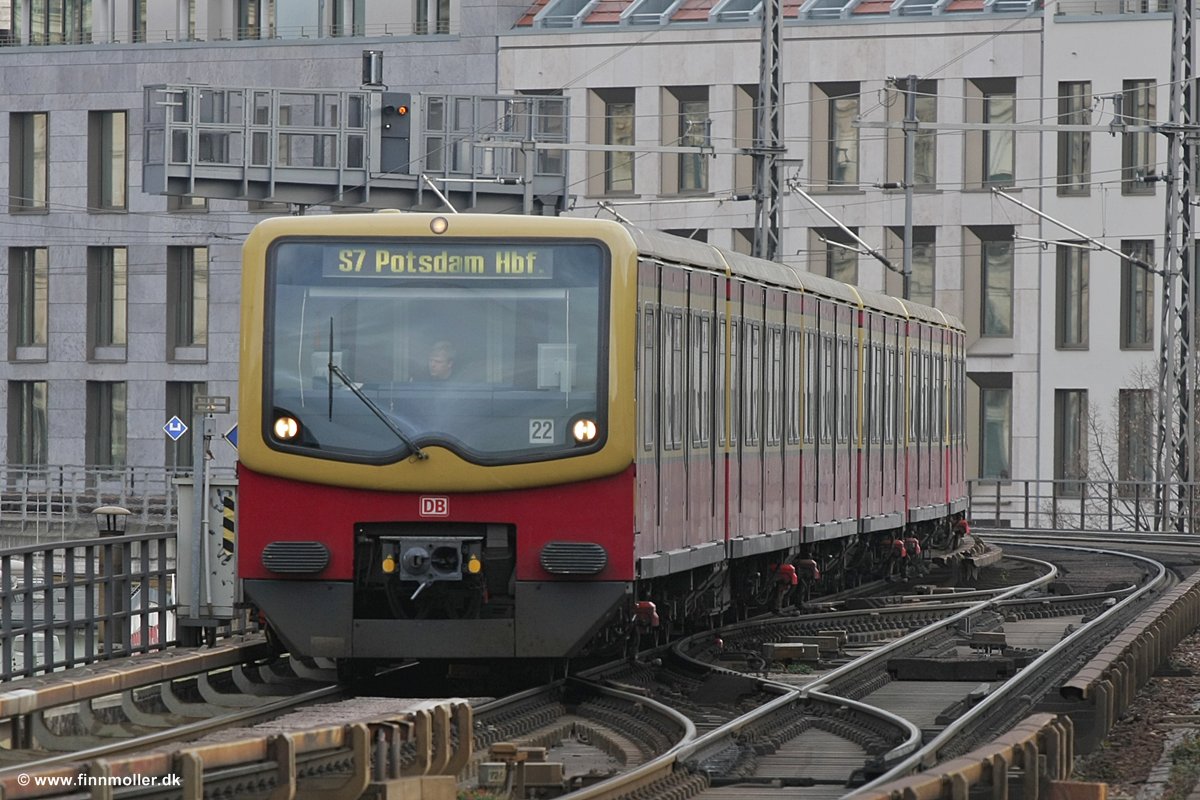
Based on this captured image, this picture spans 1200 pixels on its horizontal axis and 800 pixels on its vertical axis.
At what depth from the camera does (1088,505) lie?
180ft

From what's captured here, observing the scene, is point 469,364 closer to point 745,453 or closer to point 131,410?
point 745,453

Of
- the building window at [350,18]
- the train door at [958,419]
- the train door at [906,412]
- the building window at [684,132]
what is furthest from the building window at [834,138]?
the train door at [906,412]

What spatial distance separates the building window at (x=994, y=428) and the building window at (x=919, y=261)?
2498mm

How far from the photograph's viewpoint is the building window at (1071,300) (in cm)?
5897

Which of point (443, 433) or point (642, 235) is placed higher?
point (642, 235)

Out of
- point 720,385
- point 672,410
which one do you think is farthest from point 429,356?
point 720,385

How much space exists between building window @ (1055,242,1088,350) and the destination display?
44.3 m

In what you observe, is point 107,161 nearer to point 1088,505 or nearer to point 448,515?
point 1088,505

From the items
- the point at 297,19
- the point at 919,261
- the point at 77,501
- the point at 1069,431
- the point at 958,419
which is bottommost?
the point at 77,501

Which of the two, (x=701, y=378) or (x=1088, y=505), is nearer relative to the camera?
(x=701, y=378)

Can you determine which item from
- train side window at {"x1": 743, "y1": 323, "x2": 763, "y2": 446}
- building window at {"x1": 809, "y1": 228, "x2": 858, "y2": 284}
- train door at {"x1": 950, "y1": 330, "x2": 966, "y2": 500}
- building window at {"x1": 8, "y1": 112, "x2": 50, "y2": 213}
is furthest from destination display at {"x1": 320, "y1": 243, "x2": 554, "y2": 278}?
building window at {"x1": 8, "y1": 112, "x2": 50, "y2": 213}

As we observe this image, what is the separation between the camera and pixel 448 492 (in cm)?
1568

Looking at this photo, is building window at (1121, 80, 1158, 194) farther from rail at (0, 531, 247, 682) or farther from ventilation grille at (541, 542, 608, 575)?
ventilation grille at (541, 542, 608, 575)

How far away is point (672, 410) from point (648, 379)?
93 centimetres
